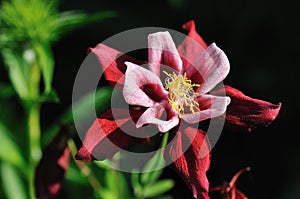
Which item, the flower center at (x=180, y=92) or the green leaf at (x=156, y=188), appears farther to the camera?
the green leaf at (x=156, y=188)

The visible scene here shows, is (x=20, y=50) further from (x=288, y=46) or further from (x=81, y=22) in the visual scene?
(x=288, y=46)

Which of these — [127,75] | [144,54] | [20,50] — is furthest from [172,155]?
[144,54]

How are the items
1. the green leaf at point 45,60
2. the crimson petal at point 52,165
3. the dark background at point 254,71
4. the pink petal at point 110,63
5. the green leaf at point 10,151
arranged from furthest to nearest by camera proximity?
1. the dark background at point 254,71
2. the green leaf at point 10,151
3. the green leaf at point 45,60
4. the crimson petal at point 52,165
5. the pink petal at point 110,63

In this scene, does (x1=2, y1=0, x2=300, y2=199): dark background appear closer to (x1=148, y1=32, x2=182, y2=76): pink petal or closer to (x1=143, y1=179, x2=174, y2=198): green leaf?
(x1=143, y1=179, x2=174, y2=198): green leaf

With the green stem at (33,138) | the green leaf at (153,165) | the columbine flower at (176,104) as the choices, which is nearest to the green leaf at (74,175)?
the green stem at (33,138)

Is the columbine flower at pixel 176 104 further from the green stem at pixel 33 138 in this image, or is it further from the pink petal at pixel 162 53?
the green stem at pixel 33 138

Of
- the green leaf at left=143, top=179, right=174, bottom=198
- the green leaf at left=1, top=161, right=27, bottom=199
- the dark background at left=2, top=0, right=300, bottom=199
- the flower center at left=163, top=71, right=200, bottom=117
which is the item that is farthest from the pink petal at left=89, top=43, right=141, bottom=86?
the dark background at left=2, top=0, right=300, bottom=199
